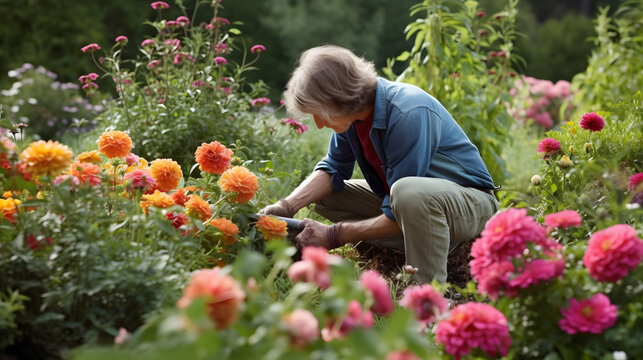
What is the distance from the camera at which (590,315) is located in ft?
4.38

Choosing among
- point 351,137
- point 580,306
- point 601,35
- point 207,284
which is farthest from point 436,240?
point 601,35

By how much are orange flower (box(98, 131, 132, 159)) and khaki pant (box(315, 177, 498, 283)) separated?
877mm

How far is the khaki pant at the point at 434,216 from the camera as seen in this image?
224cm

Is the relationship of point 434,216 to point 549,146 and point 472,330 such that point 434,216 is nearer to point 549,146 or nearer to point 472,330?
point 549,146

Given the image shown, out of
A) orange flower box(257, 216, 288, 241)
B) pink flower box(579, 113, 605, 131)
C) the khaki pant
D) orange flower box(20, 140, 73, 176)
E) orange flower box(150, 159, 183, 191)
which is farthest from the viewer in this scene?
pink flower box(579, 113, 605, 131)

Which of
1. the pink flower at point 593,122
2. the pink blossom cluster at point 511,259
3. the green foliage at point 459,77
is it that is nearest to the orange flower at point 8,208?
the pink blossom cluster at point 511,259

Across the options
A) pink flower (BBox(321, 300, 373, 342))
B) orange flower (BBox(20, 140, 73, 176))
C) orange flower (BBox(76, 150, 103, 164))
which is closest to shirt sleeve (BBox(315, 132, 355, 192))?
orange flower (BBox(76, 150, 103, 164))

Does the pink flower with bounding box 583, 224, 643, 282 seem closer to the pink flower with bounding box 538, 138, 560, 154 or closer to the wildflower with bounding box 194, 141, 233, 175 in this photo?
the pink flower with bounding box 538, 138, 560, 154

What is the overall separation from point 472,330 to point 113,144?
1.19 metres

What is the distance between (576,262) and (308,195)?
132cm

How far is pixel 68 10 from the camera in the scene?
752 cm

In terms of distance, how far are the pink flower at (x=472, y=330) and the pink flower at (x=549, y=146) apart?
1.09 meters

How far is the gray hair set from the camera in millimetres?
2262

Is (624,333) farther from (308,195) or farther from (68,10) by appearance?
(68,10)
